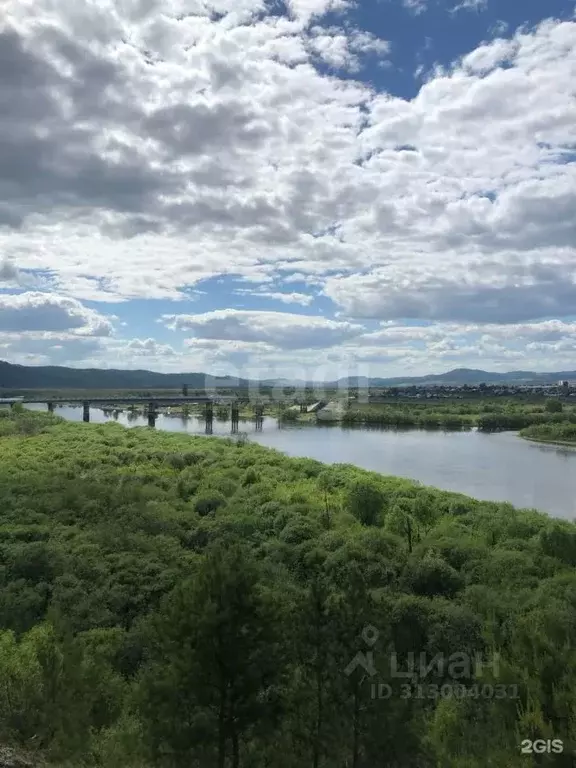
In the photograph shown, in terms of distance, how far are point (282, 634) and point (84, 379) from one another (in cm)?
17933

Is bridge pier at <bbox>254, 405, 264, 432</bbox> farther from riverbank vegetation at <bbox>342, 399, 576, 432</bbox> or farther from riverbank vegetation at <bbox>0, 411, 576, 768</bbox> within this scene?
riverbank vegetation at <bbox>0, 411, 576, 768</bbox>

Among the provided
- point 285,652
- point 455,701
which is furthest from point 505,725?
point 285,652

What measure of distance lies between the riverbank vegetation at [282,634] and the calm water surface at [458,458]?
1161 cm

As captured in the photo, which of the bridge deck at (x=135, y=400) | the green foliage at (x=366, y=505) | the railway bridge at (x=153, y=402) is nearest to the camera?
the green foliage at (x=366, y=505)

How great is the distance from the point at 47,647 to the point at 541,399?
359 feet

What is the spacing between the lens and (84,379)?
18075 centimetres

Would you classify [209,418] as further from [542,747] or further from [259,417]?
[542,747]

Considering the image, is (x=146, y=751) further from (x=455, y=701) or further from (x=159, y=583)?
(x=159, y=583)

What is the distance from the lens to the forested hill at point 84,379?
17300cm

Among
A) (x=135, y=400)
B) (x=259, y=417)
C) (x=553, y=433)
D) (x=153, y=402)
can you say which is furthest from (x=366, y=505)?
(x=135, y=400)

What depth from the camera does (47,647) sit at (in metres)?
11.4

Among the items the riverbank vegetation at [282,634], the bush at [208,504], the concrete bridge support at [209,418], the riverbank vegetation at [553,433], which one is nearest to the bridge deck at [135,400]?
the concrete bridge support at [209,418]

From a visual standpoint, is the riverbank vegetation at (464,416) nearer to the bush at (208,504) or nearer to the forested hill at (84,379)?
the bush at (208,504)

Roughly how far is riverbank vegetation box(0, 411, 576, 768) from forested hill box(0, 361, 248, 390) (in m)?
142
